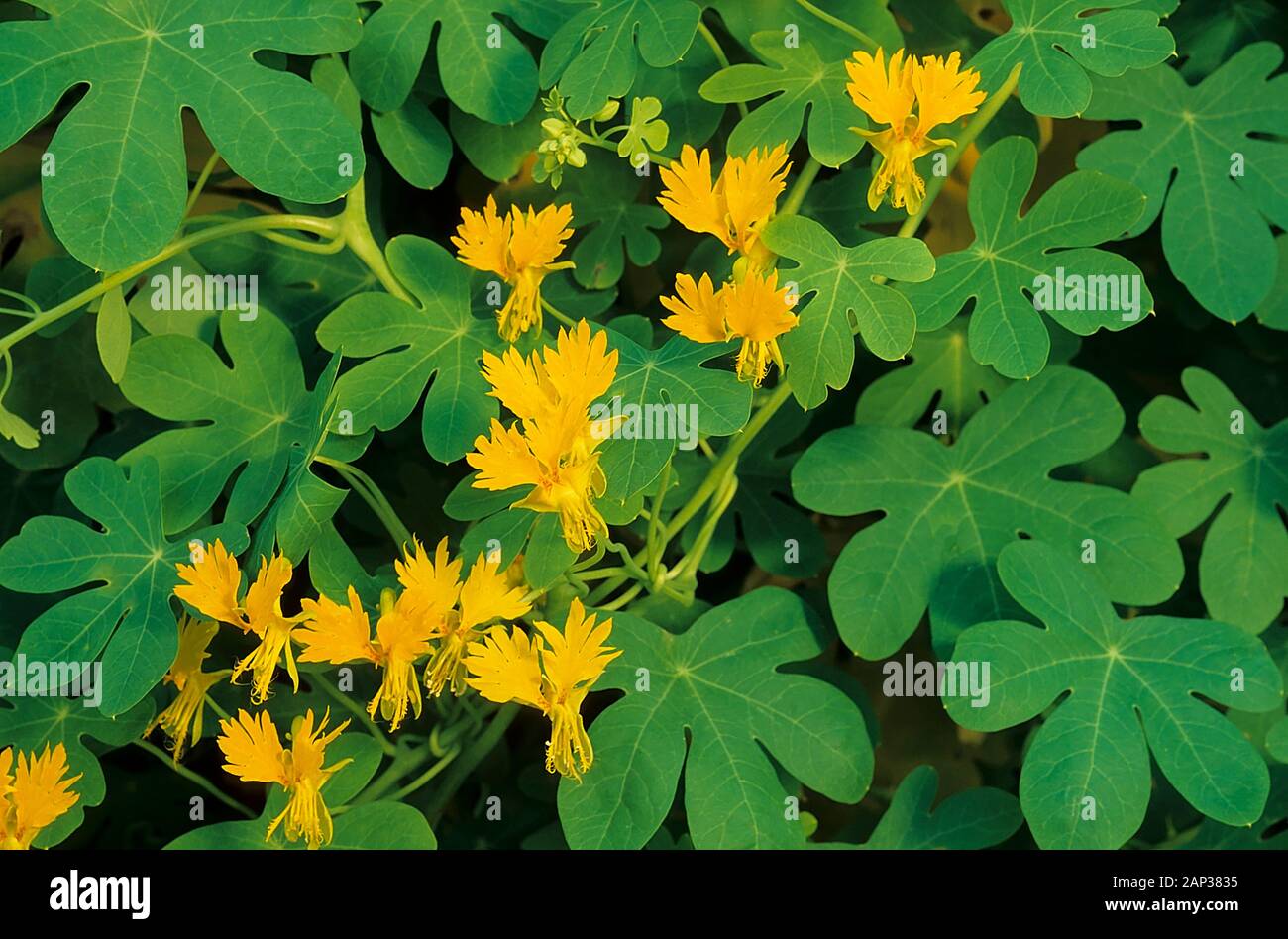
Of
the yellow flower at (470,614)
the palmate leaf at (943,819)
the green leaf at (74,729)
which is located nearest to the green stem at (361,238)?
the yellow flower at (470,614)

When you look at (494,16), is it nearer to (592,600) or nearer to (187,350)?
(187,350)

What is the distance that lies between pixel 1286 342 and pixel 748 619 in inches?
38.3

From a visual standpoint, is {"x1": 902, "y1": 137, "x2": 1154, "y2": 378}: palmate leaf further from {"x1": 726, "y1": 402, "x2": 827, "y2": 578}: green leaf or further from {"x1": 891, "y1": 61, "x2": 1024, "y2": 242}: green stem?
{"x1": 726, "y1": 402, "x2": 827, "y2": 578}: green leaf

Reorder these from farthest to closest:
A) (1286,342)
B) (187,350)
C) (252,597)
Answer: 1. (1286,342)
2. (187,350)
3. (252,597)

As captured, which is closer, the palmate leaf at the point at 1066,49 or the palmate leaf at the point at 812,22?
the palmate leaf at the point at 1066,49

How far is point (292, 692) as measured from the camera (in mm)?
1592

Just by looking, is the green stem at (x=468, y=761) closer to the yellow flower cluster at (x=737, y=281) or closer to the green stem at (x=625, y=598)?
the green stem at (x=625, y=598)

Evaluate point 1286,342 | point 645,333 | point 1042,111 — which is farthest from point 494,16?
point 1286,342

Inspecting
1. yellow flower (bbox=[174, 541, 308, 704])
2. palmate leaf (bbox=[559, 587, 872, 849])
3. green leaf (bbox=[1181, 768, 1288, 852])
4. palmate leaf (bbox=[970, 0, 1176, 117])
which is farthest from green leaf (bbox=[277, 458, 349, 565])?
green leaf (bbox=[1181, 768, 1288, 852])

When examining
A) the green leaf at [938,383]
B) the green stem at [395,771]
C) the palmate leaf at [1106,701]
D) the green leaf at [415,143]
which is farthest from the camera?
the green leaf at [938,383]

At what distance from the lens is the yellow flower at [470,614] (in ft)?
3.98

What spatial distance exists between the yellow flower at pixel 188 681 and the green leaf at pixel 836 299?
2.30 ft

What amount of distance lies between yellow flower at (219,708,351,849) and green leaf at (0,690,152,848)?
0.87 feet

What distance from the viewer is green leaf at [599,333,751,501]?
1.22 meters
